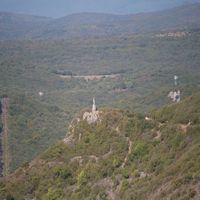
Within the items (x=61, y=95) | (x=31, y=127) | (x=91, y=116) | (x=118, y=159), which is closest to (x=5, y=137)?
(x=31, y=127)

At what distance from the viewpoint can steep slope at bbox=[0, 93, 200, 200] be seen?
146 ft

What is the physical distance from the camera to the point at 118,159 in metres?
50.9

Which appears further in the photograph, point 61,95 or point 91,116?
point 61,95

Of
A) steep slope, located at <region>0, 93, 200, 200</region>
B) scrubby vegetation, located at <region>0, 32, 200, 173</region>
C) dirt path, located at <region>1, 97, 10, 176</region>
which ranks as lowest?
scrubby vegetation, located at <region>0, 32, 200, 173</region>

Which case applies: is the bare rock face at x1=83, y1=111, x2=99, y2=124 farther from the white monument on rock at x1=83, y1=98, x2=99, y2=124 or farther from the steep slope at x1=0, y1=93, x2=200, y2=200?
the steep slope at x1=0, y1=93, x2=200, y2=200

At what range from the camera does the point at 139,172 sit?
4734cm

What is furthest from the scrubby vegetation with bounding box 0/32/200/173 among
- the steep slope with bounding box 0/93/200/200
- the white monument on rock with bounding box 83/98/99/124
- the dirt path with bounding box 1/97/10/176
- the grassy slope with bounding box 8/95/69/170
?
the steep slope with bounding box 0/93/200/200

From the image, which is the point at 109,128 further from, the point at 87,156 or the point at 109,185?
the point at 109,185

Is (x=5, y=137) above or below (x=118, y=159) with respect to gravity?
below

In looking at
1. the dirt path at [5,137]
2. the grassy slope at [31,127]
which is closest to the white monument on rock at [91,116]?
the dirt path at [5,137]

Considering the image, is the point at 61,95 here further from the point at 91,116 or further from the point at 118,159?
the point at 118,159

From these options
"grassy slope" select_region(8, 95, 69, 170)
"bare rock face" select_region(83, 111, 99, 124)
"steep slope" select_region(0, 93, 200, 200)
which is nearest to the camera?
"steep slope" select_region(0, 93, 200, 200)

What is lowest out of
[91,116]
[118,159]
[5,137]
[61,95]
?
[61,95]

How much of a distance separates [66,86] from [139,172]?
14745 cm
